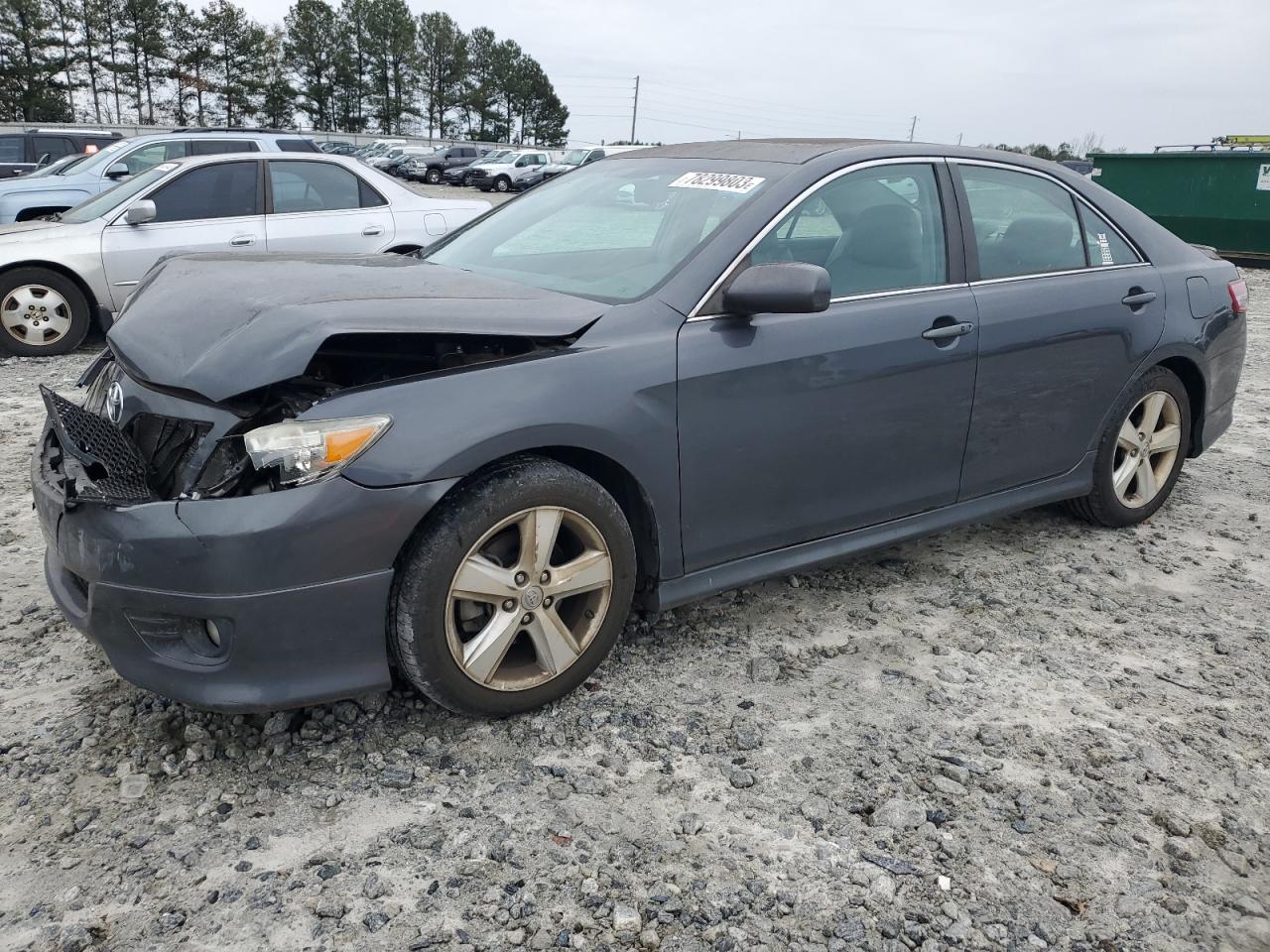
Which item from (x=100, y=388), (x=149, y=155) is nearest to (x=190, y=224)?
(x=149, y=155)

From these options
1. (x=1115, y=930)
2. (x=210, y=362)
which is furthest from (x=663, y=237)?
(x=1115, y=930)

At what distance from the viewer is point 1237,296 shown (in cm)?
464

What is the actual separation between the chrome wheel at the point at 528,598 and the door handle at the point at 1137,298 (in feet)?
8.43

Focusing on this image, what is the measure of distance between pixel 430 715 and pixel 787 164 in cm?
210

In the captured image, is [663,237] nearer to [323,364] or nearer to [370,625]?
[323,364]

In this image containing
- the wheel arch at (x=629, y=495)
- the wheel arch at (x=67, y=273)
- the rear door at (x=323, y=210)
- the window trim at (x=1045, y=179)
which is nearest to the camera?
the wheel arch at (x=629, y=495)

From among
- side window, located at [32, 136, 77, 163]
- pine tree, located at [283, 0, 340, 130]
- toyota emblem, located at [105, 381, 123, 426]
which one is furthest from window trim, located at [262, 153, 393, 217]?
pine tree, located at [283, 0, 340, 130]

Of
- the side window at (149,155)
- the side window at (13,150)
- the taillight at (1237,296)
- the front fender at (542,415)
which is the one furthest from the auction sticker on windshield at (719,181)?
the side window at (13,150)

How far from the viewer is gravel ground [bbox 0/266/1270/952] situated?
2.17 meters

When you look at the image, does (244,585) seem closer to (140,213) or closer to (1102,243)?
(1102,243)

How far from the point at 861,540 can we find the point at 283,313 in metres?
2.01

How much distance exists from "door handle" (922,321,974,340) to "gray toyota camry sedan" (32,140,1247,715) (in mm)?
13

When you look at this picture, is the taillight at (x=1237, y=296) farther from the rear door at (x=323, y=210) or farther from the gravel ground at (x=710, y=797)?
the rear door at (x=323, y=210)

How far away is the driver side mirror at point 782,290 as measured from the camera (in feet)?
9.58
